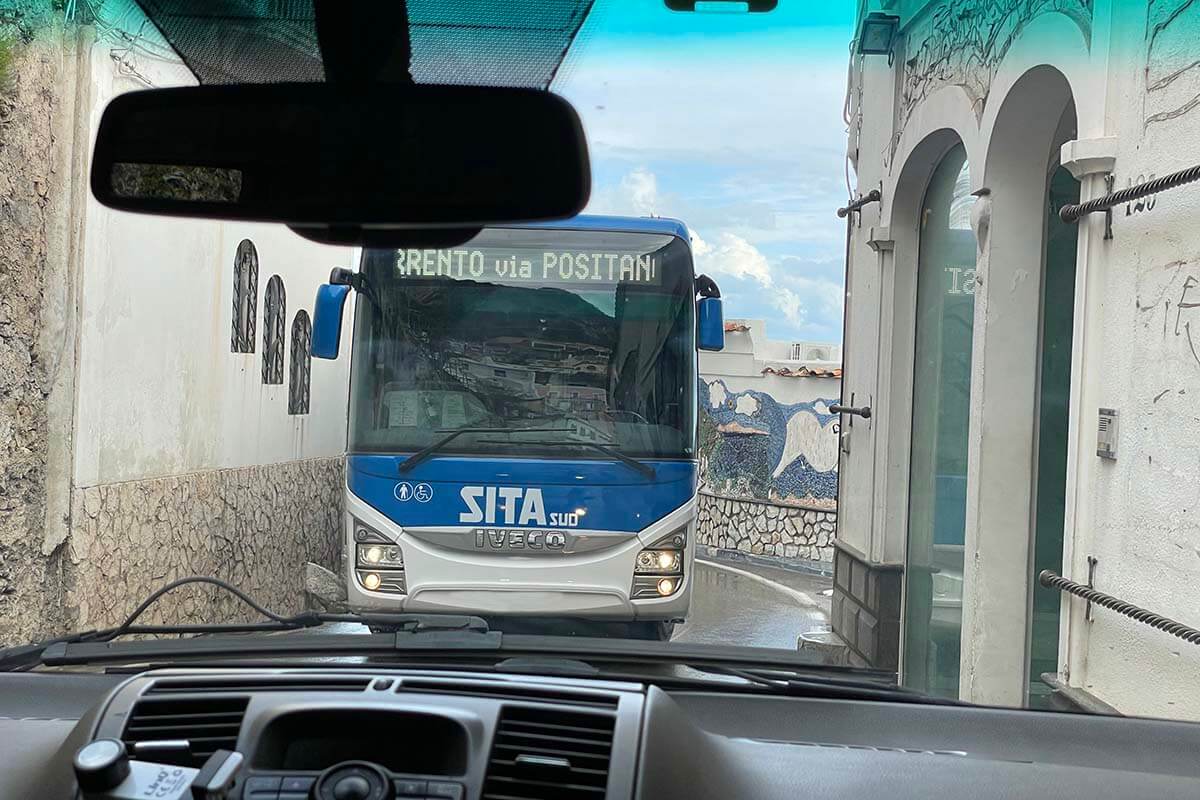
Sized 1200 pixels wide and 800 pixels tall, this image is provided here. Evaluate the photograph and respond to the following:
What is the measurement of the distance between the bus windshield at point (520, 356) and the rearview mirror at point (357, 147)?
13.2ft

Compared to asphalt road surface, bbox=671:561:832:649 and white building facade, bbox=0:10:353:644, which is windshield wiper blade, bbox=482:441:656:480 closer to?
asphalt road surface, bbox=671:561:832:649

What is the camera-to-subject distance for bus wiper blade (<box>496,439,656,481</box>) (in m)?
6.59

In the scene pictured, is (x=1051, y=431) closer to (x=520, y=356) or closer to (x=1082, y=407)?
(x=1082, y=407)

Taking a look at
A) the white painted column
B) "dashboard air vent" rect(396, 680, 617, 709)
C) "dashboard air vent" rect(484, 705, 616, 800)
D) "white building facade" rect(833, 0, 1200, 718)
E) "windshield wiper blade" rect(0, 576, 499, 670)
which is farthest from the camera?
the white painted column

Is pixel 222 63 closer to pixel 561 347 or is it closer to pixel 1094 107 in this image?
pixel 1094 107

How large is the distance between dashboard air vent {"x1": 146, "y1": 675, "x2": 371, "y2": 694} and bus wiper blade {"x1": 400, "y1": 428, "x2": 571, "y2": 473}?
4.50m

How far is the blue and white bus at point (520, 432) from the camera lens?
6547mm

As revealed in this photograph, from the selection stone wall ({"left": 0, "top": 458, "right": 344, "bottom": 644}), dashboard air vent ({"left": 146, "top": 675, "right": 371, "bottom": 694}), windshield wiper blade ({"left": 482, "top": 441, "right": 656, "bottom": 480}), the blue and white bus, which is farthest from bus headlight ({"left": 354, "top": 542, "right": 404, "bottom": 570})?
dashboard air vent ({"left": 146, "top": 675, "right": 371, "bottom": 694})

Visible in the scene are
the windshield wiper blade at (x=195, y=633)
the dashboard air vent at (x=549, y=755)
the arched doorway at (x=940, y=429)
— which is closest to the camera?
the dashboard air vent at (x=549, y=755)

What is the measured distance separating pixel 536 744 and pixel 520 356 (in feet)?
15.8

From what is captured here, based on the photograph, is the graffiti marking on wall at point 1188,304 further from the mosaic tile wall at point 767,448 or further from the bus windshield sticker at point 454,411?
the mosaic tile wall at point 767,448

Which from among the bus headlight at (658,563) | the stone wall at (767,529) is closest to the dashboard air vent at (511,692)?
the bus headlight at (658,563)

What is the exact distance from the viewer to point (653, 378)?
6676mm

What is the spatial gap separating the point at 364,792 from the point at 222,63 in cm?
192
